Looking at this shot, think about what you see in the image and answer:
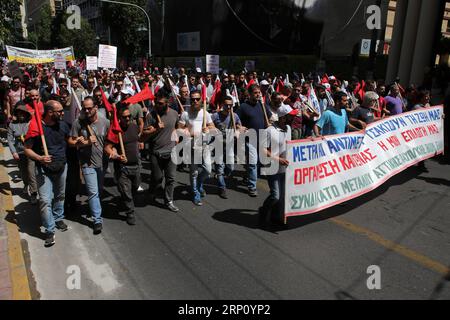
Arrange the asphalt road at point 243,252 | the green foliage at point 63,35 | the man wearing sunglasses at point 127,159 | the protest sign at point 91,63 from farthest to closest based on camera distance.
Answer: the green foliage at point 63,35 → the protest sign at point 91,63 → the man wearing sunglasses at point 127,159 → the asphalt road at point 243,252

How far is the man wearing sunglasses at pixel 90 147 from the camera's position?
16.7 ft

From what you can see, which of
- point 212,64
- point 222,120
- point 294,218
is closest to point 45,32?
point 212,64

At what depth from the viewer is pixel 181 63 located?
136 feet

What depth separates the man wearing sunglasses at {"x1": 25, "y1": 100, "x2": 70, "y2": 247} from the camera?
473 cm

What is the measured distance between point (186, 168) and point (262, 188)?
215 centimetres

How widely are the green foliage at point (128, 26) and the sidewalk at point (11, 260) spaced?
48043 mm

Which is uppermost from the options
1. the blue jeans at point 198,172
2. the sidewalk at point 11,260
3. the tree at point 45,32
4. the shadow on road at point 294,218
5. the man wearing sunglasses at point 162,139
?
the tree at point 45,32

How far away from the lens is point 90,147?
513 centimetres

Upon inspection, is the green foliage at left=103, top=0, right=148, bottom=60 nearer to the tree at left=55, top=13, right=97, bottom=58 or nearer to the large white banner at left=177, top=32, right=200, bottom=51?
the tree at left=55, top=13, right=97, bottom=58

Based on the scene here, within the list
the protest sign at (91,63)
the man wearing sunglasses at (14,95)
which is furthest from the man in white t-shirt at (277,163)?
the protest sign at (91,63)

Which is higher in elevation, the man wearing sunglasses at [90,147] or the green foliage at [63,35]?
the green foliage at [63,35]

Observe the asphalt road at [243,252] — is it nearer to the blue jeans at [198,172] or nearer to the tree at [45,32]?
the blue jeans at [198,172]
